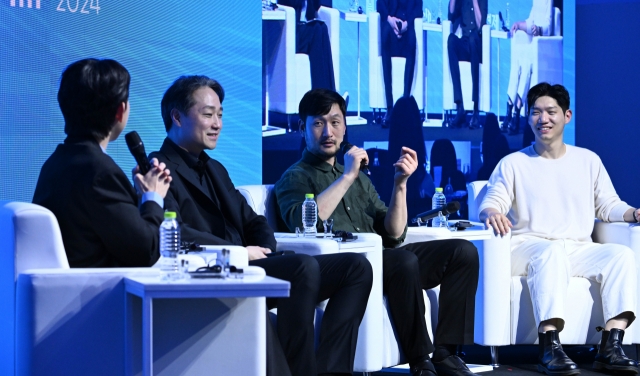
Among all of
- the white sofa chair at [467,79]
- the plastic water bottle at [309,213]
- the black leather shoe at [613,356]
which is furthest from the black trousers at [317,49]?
the black leather shoe at [613,356]

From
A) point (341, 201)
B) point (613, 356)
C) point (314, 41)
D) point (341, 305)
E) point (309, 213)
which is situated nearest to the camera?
point (341, 305)

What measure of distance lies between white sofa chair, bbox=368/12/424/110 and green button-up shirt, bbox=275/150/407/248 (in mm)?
1941

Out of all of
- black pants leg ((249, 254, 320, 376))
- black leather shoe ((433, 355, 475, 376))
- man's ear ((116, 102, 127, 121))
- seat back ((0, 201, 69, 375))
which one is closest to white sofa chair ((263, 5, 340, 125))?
black leather shoe ((433, 355, 475, 376))

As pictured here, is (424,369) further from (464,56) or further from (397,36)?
(464,56)

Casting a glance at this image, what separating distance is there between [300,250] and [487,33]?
3620 mm

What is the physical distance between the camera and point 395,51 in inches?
225

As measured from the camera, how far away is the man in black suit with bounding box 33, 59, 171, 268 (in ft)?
7.36

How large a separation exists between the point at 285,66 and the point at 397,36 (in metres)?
1.05

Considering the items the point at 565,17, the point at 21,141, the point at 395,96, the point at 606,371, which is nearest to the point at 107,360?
the point at 21,141

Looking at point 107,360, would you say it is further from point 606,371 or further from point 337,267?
point 606,371

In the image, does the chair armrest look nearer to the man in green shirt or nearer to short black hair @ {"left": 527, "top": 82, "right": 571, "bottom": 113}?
the man in green shirt

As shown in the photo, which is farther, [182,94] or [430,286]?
[430,286]

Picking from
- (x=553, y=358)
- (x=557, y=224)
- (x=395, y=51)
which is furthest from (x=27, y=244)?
(x=395, y=51)

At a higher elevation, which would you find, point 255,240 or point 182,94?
point 182,94
